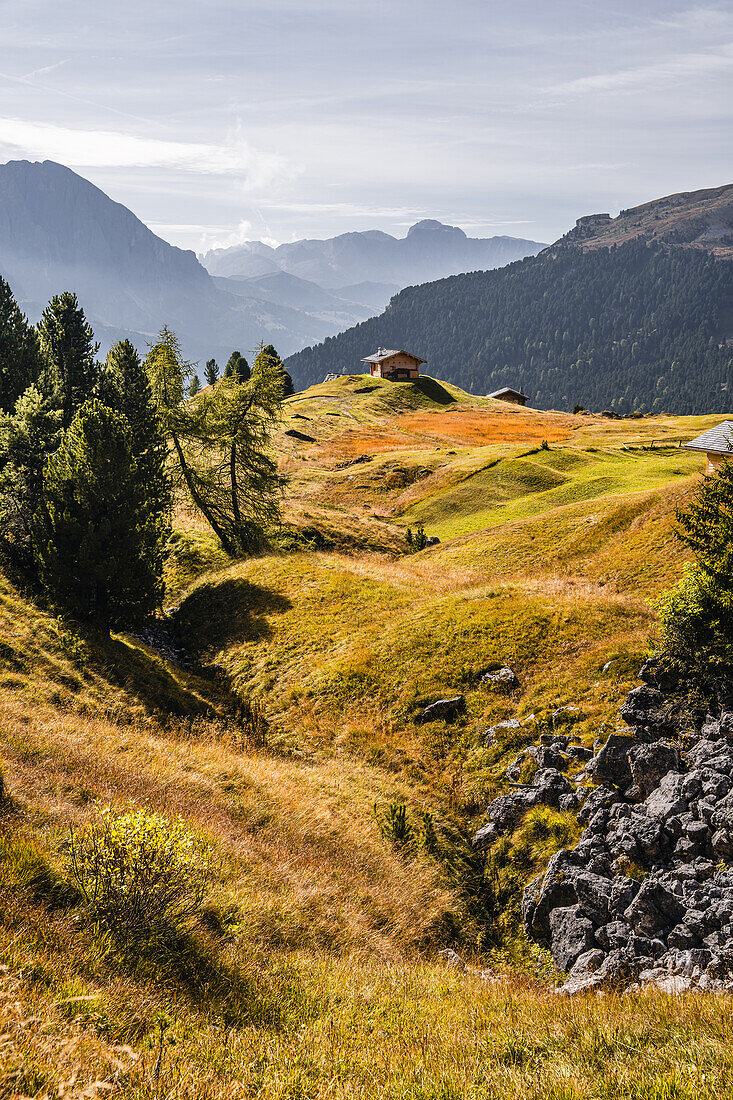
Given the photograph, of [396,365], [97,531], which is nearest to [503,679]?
[97,531]

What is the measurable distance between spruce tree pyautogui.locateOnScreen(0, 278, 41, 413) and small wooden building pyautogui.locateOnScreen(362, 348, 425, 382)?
90.7 metres

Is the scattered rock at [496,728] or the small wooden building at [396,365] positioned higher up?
the small wooden building at [396,365]

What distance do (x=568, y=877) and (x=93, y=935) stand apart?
851 cm

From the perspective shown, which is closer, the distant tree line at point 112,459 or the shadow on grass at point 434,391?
the distant tree line at point 112,459

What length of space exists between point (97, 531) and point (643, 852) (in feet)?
66.7

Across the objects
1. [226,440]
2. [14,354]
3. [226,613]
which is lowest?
[226,613]

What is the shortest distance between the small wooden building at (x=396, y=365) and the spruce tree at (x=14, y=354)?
3570 inches

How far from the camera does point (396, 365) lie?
126 metres

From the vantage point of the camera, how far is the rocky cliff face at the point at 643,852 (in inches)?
341

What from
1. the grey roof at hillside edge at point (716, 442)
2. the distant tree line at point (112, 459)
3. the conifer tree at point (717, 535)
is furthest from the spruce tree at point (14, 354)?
the grey roof at hillside edge at point (716, 442)

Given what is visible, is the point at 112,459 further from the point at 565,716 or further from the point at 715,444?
the point at 715,444

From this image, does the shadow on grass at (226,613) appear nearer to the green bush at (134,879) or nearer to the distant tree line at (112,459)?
A: the distant tree line at (112,459)

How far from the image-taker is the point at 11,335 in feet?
126

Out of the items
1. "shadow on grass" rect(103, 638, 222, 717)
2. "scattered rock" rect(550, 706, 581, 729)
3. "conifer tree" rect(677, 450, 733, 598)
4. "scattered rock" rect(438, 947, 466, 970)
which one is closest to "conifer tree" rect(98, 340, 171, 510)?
"shadow on grass" rect(103, 638, 222, 717)
